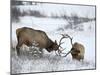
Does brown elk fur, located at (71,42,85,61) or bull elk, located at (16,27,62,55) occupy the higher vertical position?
bull elk, located at (16,27,62,55)

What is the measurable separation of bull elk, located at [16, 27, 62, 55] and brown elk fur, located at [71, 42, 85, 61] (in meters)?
0.18

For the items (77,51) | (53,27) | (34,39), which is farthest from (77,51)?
(34,39)

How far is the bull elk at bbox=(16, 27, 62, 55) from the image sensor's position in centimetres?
218

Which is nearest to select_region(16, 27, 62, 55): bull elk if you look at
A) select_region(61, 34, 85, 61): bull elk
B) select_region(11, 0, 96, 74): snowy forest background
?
select_region(11, 0, 96, 74): snowy forest background

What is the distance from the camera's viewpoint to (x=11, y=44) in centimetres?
214

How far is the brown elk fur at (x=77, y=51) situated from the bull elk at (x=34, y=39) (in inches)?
7.2

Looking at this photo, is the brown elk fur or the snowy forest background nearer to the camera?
the snowy forest background

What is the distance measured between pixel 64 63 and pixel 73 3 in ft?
2.26

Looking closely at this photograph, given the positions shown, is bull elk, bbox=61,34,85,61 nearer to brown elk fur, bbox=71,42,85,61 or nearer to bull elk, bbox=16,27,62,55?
brown elk fur, bbox=71,42,85,61

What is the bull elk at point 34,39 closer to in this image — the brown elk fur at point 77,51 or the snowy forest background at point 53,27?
the snowy forest background at point 53,27

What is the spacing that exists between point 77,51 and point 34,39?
1.76ft

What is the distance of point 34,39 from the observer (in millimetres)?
2230

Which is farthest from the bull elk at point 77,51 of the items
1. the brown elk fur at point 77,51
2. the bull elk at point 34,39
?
the bull elk at point 34,39

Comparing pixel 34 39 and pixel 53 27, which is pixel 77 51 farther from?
pixel 34 39
